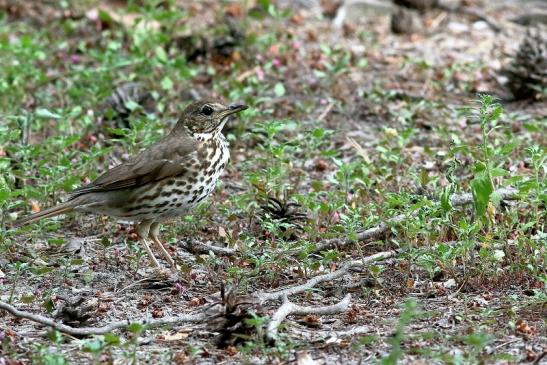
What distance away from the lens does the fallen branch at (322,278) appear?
20.3 feet

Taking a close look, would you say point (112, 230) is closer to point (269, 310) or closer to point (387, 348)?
point (269, 310)

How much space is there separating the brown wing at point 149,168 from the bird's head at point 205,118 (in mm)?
222

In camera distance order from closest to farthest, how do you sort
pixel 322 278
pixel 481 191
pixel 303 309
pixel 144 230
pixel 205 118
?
pixel 303 309, pixel 481 191, pixel 322 278, pixel 144 230, pixel 205 118

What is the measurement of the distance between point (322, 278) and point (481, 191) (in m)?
1.09

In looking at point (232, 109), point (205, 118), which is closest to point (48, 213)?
point (205, 118)

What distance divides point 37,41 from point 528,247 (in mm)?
6827

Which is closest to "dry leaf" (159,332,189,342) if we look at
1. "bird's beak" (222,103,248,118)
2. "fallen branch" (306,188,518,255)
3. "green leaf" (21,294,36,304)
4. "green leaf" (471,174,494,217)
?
"green leaf" (21,294,36,304)

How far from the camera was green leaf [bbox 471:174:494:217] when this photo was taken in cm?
611

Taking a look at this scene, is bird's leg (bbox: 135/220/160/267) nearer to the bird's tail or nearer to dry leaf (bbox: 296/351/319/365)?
the bird's tail

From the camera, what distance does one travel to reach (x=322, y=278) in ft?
21.2

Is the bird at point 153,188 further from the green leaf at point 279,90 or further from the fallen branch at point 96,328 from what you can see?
the green leaf at point 279,90

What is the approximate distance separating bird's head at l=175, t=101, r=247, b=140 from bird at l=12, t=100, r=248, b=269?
191mm

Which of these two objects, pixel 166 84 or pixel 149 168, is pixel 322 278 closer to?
pixel 149 168

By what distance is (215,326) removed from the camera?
5.55m
